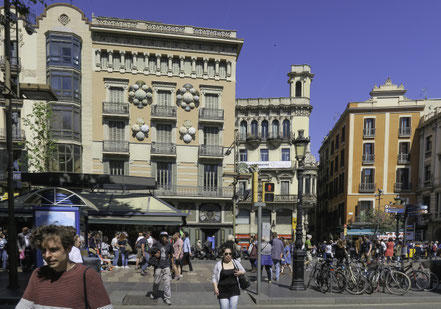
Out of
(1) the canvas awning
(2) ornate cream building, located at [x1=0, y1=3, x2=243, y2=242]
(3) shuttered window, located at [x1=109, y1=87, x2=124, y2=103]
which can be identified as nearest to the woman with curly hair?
(1) the canvas awning

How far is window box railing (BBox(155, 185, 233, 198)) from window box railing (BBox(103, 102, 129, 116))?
6.99 meters

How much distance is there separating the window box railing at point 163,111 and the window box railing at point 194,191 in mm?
6080

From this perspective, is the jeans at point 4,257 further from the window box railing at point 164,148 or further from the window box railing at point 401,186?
the window box railing at point 401,186

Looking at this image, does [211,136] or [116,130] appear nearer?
[116,130]

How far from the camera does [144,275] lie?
48.1ft

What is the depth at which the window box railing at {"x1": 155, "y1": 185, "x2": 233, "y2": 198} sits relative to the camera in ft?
104

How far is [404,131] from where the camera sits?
4078 cm

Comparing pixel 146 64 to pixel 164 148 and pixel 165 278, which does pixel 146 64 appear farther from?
pixel 165 278

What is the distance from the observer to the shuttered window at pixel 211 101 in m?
32.5

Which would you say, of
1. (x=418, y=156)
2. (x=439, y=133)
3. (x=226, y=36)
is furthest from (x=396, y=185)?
(x=226, y=36)

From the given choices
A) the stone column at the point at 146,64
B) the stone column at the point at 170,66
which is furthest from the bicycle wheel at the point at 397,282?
the stone column at the point at 146,64

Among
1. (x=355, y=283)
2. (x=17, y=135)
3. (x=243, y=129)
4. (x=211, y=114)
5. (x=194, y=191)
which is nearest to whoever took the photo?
(x=355, y=283)

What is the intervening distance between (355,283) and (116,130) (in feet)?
81.0

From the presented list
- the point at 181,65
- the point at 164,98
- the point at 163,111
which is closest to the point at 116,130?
the point at 163,111
